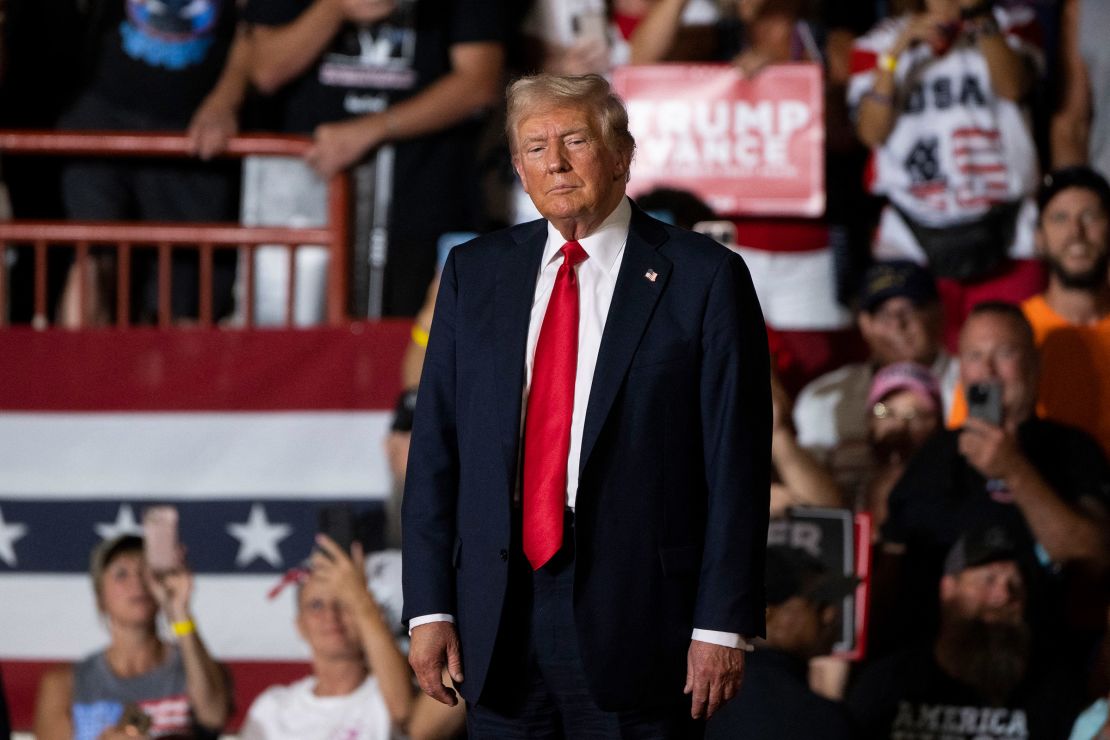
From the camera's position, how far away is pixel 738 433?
2.65 m

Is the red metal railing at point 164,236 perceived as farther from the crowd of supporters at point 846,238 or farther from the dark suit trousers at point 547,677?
the dark suit trousers at point 547,677

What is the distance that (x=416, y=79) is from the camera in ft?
20.9

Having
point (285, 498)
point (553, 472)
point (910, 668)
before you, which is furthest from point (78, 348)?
point (553, 472)

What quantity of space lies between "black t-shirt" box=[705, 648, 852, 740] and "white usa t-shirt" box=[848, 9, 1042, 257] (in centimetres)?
280

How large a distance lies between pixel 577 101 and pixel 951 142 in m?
3.92

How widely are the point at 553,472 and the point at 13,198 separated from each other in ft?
14.9

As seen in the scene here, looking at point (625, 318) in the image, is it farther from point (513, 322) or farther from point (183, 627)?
point (183, 627)

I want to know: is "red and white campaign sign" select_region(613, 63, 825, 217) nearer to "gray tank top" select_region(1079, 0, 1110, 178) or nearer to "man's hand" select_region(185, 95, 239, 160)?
"gray tank top" select_region(1079, 0, 1110, 178)

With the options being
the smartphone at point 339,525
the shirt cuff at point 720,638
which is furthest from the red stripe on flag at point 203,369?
the shirt cuff at point 720,638

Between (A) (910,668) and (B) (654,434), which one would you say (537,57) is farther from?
(B) (654,434)

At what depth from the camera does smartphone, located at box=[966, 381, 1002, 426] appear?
5023 mm

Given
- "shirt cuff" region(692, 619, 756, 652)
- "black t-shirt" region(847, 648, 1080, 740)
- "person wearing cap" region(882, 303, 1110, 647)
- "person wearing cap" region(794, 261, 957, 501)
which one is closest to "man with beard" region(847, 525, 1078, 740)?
"black t-shirt" region(847, 648, 1080, 740)

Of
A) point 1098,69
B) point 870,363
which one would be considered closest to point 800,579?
point 870,363

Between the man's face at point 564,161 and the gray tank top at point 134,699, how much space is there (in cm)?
330
